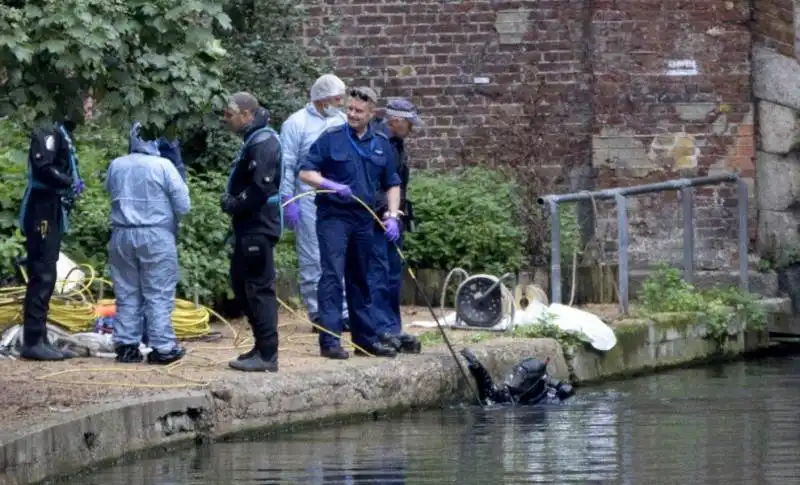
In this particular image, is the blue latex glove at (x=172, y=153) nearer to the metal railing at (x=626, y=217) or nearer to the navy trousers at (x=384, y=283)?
the navy trousers at (x=384, y=283)

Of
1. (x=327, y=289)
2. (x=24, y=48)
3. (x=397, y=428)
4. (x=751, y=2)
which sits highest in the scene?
(x=751, y=2)

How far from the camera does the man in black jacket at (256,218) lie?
12.0 metres

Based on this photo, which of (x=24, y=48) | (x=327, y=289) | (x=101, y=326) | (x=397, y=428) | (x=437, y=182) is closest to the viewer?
(x=24, y=48)

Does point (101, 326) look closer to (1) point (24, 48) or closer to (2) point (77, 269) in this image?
(2) point (77, 269)

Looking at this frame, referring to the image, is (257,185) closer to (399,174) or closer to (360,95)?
(360,95)

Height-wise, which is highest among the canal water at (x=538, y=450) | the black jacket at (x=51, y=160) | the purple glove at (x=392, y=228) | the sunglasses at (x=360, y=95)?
the sunglasses at (x=360, y=95)

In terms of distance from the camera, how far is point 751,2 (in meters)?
18.3

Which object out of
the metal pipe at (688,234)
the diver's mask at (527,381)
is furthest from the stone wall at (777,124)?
the diver's mask at (527,381)

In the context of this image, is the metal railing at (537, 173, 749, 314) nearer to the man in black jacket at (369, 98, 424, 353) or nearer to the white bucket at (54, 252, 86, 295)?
the man in black jacket at (369, 98, 424, 353)

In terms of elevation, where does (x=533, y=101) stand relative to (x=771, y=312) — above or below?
above

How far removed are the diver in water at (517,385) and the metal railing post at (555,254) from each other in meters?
2.45

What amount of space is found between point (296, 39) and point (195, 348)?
5493mm

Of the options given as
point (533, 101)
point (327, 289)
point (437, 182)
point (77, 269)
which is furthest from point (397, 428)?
point (533, 101)

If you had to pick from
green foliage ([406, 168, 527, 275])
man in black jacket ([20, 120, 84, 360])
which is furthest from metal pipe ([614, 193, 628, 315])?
man in black jacket ([20, 120, 84, 360])
